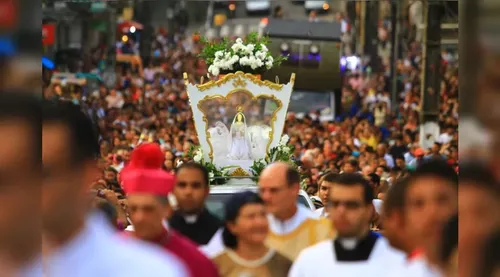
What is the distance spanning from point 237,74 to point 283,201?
8.52 meters

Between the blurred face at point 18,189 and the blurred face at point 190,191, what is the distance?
1744 mm

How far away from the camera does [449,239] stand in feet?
12.0

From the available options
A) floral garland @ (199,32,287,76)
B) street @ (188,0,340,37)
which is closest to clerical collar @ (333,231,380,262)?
floral garland @ (199,32,287,76)

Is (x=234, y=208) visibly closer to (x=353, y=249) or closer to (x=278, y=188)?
(x=278, y=188)

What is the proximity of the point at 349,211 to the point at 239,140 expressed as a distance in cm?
850

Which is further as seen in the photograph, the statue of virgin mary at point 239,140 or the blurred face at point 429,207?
the statue of virgin mary at point 239,140

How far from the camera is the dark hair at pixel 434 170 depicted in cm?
380

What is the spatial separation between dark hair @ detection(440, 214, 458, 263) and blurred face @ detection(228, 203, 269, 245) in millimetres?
1060

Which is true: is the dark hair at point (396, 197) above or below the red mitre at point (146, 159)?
below

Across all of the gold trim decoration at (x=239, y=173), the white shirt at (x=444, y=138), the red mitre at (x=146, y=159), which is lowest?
the white shirt at (x=444, y=138)

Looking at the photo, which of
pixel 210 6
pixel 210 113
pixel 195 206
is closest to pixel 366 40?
pixel 210 6

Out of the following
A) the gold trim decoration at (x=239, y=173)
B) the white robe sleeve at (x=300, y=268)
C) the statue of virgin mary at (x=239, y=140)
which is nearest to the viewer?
the white robe sleeve at (x=300, y=268)

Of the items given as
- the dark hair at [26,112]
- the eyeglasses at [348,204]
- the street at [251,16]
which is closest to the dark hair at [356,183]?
the eyeglasses at [348,204]

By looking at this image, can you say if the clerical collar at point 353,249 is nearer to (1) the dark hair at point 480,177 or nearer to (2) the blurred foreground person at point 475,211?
(2) the blurred foreground person at point 475,211
